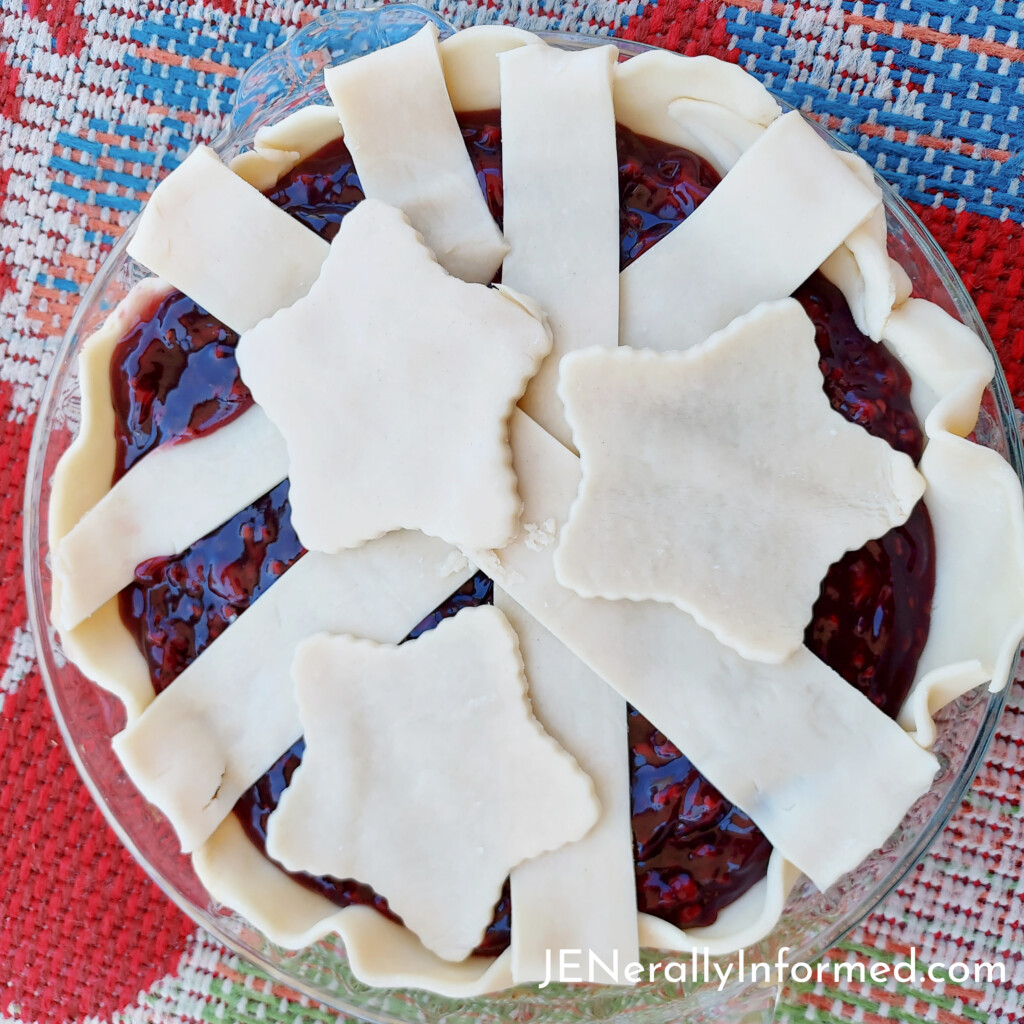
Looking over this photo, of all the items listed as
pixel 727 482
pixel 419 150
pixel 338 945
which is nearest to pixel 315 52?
pixel 419 150

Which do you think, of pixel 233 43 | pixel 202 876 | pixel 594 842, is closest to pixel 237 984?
pixel 202 876

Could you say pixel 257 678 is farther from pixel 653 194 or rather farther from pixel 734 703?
pixel 653 194

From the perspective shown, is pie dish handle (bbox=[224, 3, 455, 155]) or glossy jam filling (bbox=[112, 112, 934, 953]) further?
pie dish handle (bbox=[224, 3, 455, 155])

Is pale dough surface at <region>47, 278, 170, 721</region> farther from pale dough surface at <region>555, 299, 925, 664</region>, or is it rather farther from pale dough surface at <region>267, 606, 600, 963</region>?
pale dough surface at <region>555, 299, 925, 664</region>

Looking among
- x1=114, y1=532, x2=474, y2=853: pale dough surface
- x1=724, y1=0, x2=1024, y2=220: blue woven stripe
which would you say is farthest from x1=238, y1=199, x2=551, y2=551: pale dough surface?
x1=724, y1=0, x2=1024, y2=220: blue woven stripe

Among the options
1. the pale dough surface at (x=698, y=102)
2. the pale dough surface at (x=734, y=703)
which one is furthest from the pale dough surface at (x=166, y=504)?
the pale dough surface at (x=698, y=102)
